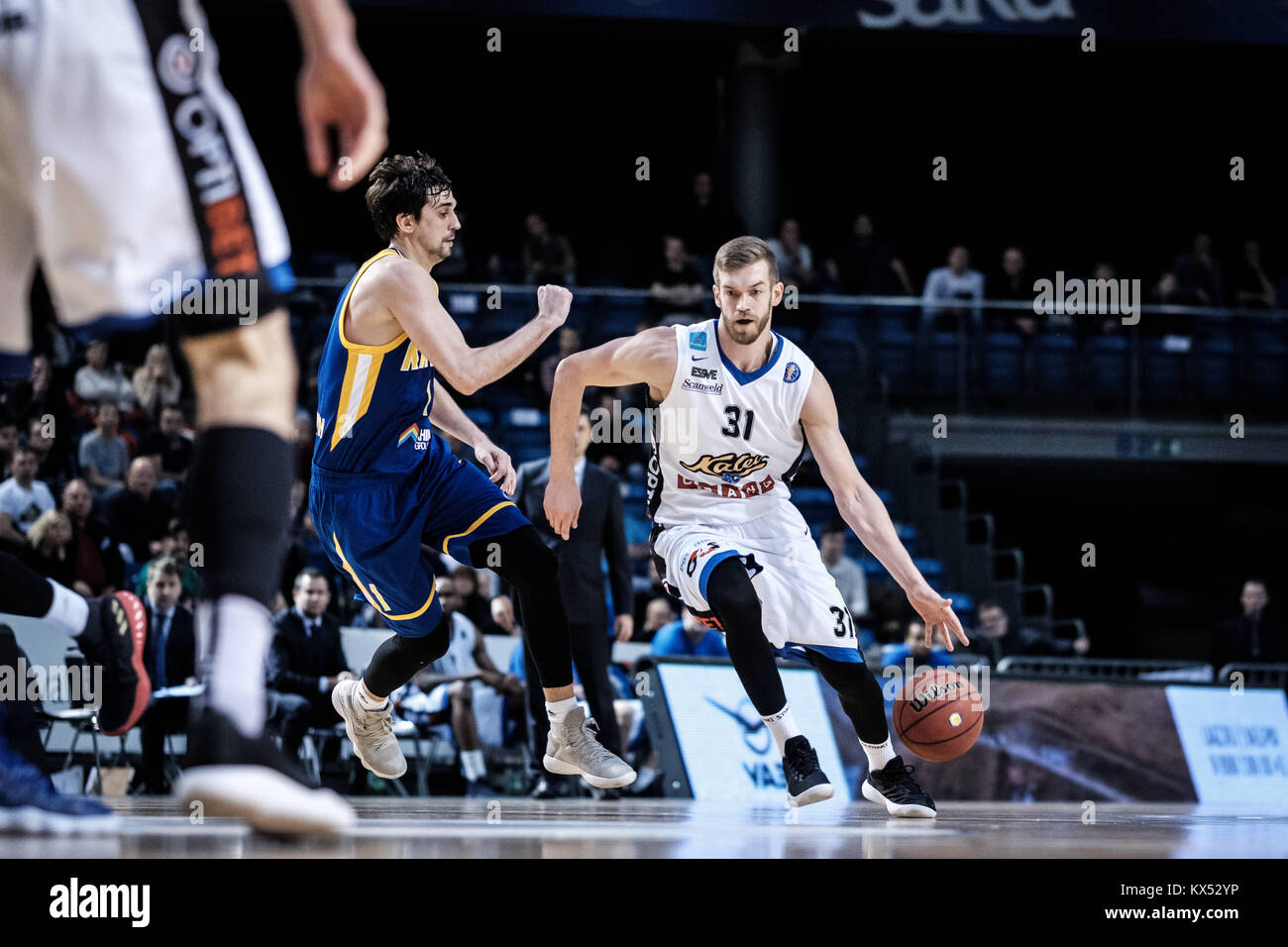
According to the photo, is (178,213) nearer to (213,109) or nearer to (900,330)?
(213,109)

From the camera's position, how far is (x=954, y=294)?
14.6m

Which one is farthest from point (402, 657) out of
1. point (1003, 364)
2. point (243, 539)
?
point (1003, 364)

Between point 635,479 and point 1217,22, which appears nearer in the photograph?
point 635,479

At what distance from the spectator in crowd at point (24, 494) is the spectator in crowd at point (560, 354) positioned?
3.88 m

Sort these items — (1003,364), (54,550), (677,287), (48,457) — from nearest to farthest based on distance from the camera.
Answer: (54,550), (48,457), (677,287), (1003,364)

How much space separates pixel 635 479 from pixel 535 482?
486 cm

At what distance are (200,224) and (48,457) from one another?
900cm

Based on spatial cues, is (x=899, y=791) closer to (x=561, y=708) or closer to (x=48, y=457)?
(x=561, y=708)

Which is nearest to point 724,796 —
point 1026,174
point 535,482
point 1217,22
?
point 535,482

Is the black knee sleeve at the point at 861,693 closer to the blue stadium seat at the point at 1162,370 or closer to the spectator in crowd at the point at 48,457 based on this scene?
the spectator in crowd at the point at 48,457

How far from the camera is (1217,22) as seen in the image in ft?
49.3

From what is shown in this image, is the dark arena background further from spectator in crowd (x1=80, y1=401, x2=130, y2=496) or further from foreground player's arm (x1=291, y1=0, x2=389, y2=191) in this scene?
foreground player's arm (x1=291, y1=0, x2=389, y2=191)

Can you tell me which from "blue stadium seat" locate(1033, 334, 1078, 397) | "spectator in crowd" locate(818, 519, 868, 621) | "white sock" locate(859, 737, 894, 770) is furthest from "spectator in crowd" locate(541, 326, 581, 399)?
"white sock" locate(859, 737, 894, 770)

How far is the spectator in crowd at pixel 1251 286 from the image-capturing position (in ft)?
51.9
